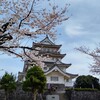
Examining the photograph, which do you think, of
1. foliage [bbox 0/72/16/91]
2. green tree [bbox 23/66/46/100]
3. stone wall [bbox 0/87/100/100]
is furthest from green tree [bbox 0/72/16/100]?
green tree [bbox 23/66/46/100]

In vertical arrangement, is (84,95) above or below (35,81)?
below

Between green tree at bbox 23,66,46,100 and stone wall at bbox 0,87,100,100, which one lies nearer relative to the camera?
green tree at bbox 23,66,46,100

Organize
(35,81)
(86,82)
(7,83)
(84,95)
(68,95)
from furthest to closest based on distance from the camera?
(86,82) < (68,95) < (84,95) < (7,83) < (35,81)

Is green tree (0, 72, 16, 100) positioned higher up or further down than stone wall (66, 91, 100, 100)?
higher up

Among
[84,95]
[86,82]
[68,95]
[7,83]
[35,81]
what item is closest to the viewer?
[35,81]

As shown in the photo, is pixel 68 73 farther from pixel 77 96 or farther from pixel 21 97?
pixel 21 97

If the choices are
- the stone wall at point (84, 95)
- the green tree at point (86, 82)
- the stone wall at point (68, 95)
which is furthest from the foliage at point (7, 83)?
the green tree at point (86, 82)

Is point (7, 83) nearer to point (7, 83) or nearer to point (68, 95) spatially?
point (7, 83)

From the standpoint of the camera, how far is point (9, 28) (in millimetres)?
6316

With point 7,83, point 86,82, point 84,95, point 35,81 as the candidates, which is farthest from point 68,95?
point 86,82

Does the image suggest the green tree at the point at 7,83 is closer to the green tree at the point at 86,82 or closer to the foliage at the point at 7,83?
the foliage at the point at 7,83

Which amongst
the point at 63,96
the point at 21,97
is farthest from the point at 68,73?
the point at 21,97

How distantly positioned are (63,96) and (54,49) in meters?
13.7

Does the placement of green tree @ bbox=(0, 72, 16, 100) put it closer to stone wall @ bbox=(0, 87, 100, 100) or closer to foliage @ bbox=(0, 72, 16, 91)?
foliage @ bbox=(0, 72, 16, 91)
